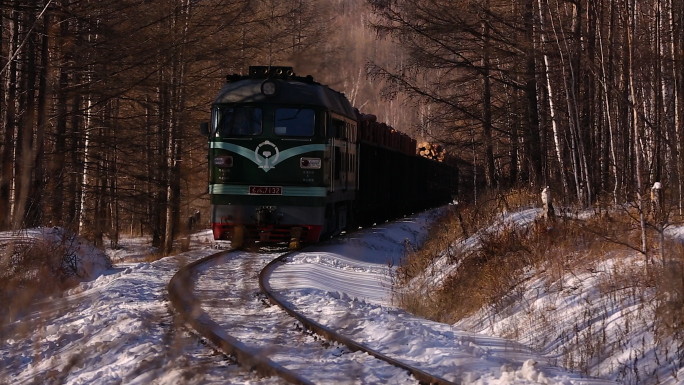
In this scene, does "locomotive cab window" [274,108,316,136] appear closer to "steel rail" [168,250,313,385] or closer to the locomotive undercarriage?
the locomotive undercarriage

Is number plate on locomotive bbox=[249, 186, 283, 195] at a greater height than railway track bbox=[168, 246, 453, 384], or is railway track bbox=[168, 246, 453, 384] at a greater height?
number plate on locomotive bbox=[249, 186, 283, 195]

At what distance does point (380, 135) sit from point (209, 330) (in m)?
16.9

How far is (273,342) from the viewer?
6910mm

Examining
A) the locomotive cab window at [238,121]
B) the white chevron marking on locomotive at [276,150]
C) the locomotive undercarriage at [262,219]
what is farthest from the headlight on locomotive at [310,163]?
the locomotive cab window at [238,121]

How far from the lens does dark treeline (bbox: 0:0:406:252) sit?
1541cm

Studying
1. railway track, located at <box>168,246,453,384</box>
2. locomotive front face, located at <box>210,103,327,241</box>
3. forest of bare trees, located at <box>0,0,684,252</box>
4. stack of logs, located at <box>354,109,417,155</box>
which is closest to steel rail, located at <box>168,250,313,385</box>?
railway track, located at <box>168,246,453,384</box>

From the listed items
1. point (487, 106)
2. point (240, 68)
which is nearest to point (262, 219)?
point (487, 106)

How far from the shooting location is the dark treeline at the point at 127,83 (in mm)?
15414

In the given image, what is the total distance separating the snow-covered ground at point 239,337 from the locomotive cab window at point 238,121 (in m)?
5.15

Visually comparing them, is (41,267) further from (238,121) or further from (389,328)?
(238,121)

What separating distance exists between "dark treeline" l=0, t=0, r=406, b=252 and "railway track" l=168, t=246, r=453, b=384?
3.34 metres

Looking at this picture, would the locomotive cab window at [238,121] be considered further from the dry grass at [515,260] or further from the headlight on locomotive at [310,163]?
the dry grass at [515,260]

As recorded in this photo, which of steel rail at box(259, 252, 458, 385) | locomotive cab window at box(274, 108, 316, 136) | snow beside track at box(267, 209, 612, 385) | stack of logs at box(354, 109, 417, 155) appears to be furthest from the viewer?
stack of logs at box(354, 109, 417, 155)

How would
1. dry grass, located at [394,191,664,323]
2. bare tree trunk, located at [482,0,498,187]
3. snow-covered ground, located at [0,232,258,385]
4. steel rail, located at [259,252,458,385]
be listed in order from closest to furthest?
steel rail, located at [259,252,458,385]
snow-covered ground, located at [0,232,258,385]
dry grass, located at [394,191,664,323]
bare tree trunk, located at [482,0,498,187]
